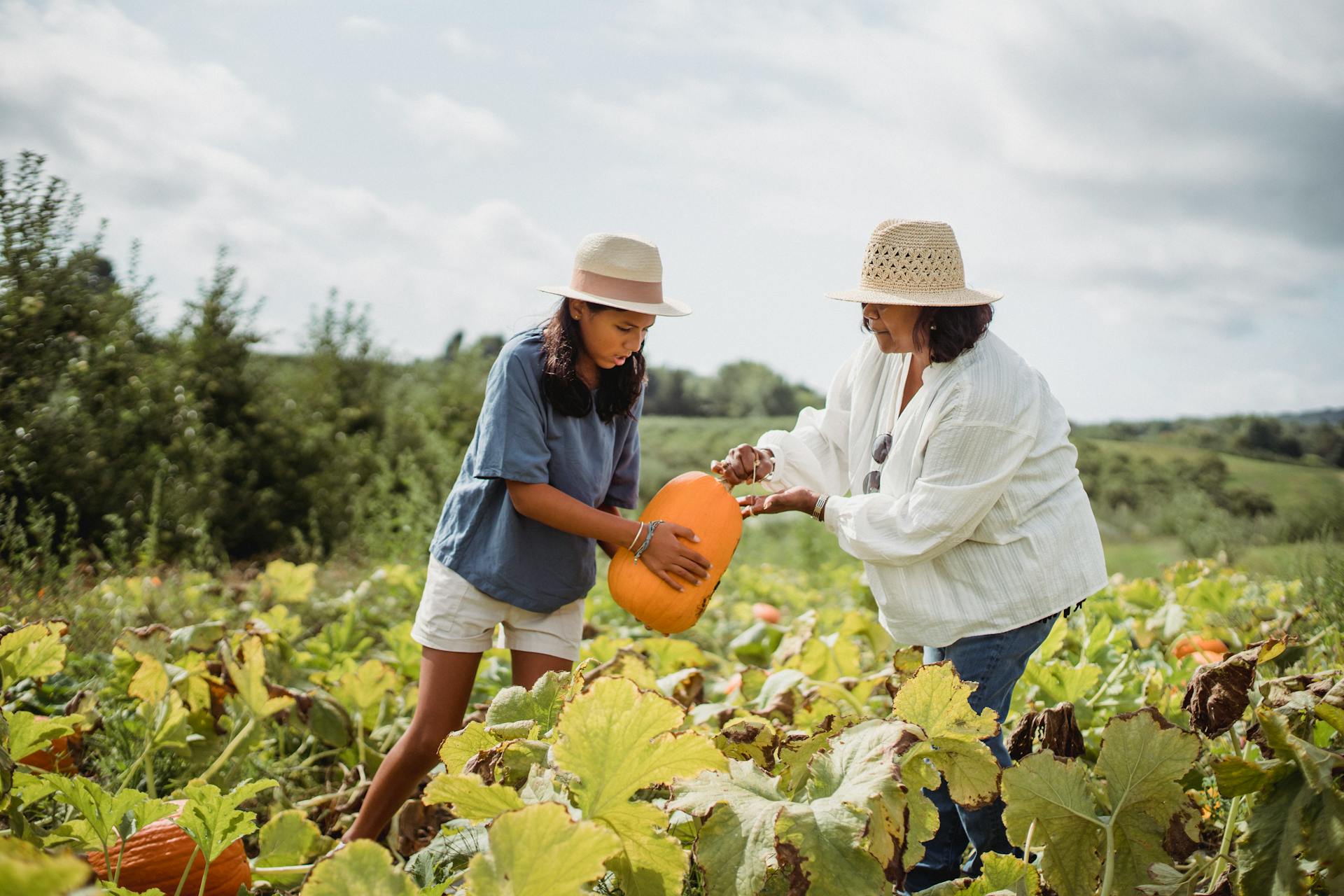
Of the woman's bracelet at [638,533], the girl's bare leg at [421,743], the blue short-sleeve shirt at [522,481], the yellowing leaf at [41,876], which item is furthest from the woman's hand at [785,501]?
the yellowing leaf at [41,876]

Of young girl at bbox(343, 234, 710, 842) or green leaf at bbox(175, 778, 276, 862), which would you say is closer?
green leaf at bbox(175, 778, 276, 862)

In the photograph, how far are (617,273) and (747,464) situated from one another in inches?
27.0

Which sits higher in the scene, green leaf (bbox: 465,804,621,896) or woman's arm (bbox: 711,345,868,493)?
woman's arm (bbox: 711,345,868,493)

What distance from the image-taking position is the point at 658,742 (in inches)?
47.9

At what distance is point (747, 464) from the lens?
9.41ft

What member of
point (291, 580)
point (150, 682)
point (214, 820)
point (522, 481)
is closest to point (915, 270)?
point (522, 481)

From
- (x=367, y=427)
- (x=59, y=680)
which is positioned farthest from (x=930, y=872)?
(x=367, y=427)

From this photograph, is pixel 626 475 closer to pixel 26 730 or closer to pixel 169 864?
pixel 169 864

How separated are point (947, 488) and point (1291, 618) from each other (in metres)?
1.91

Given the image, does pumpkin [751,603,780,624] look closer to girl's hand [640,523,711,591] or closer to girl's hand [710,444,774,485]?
girl's hand [710,444,774,485]

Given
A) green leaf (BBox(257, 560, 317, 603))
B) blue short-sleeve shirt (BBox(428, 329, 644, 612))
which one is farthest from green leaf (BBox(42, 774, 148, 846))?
green leaf (BBox(257, 560, 317, 603))

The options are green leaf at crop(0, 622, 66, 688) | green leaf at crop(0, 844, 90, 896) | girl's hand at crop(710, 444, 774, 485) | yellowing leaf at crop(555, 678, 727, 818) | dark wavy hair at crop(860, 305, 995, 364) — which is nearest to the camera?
green leaf at crop(0, 844, 90, 896)

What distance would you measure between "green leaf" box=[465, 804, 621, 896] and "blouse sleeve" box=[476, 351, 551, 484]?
1441 millimetres

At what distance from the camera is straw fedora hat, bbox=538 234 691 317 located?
2543mm
